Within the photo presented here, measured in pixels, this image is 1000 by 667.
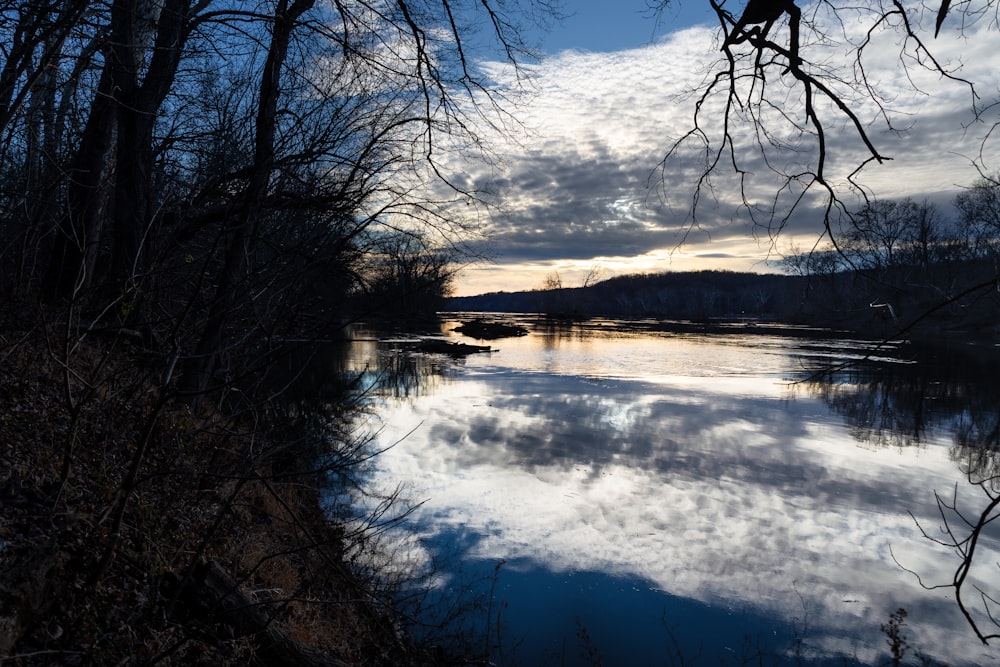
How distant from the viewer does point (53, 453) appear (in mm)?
4297

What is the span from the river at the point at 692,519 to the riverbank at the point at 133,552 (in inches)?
63.0

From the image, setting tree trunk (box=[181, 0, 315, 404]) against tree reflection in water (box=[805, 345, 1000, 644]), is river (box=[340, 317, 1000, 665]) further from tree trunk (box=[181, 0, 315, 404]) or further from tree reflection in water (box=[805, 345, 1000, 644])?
tree trunk (box=[181, 0, 315, 404])

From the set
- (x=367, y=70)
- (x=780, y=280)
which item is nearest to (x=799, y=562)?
(x=367, y=70)

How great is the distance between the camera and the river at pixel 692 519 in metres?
5.74

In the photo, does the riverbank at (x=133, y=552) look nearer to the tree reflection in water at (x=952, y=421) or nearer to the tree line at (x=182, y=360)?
the tree line at (x=182, y=360)

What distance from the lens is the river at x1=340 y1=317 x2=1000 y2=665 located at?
5.74m

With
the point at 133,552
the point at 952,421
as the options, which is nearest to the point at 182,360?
the point at 133,552

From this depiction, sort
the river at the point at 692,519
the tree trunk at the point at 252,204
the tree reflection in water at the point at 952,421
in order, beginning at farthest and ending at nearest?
the tree reflection in water at the point at 952,421, the river at the point at 692,519, the tree trunk at the point at 252,204

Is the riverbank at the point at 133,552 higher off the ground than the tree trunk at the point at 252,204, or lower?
lower

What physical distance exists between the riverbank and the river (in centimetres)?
160

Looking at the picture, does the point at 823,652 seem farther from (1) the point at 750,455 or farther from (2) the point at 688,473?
(1) the point at 750,455

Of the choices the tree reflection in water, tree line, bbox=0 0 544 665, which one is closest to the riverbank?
tree line, bbox=0 0 544 665

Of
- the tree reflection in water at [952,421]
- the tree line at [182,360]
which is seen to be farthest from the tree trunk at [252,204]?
the tree reflection in water at [952,421]

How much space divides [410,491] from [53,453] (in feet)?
18.3
